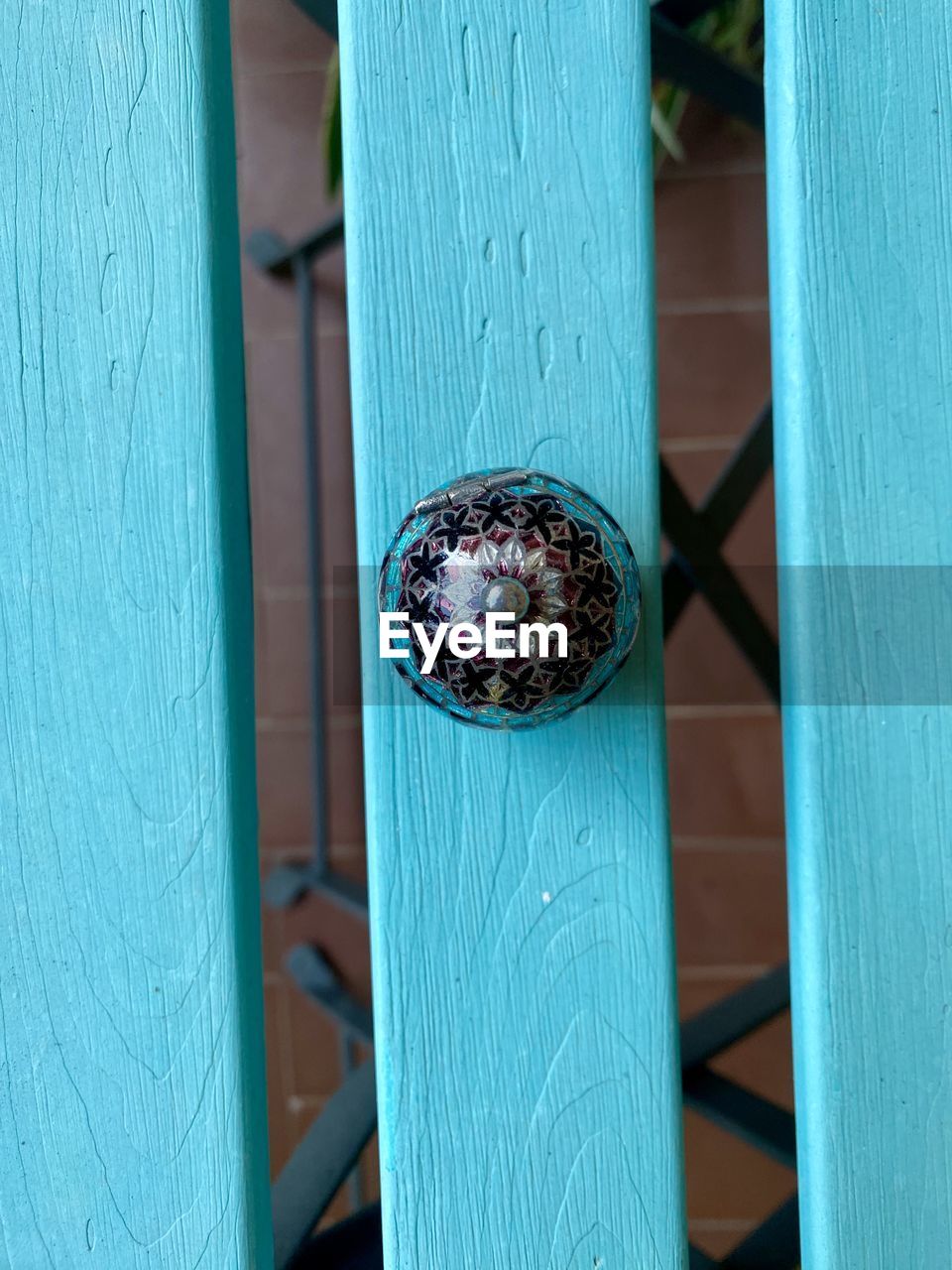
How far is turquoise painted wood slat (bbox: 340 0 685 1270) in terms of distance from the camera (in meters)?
0.53

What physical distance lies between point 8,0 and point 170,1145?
26.8 inches

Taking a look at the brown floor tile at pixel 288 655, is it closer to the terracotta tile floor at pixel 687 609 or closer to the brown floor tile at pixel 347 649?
the terracotta tile floor at pixel 687 609

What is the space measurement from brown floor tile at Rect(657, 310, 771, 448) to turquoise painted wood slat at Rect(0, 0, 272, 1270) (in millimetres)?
713

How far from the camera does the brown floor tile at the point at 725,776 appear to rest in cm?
121

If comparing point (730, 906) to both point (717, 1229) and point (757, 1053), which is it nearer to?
point (757, 1053)

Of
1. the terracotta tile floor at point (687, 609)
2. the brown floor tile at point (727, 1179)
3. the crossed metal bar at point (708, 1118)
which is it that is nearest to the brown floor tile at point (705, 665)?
the terracotta tile floor at point (687, 609)

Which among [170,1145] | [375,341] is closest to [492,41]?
[375,341]

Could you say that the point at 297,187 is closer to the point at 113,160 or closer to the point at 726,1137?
the point at 113,160

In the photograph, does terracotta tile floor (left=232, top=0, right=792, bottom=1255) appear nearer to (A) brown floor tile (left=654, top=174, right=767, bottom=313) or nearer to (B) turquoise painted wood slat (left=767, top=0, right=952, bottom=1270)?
(A) brown floor tile (left=654, top=174, right=767, bottom=313)

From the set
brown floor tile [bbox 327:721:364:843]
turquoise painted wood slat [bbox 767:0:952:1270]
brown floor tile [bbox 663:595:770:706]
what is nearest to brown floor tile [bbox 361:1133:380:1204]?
brown floor tile [bbox 327:721:364:843]

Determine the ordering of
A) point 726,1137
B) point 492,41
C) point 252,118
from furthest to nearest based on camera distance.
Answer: point 726,1137 < point 252,118 < point 492,41

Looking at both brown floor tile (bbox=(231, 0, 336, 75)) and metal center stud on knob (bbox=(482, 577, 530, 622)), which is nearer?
metal center stud on knob (bbox=(482, 577, 530, 622))

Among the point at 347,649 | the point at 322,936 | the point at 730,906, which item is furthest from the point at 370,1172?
the point at 347,649

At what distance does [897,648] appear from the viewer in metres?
0.54
